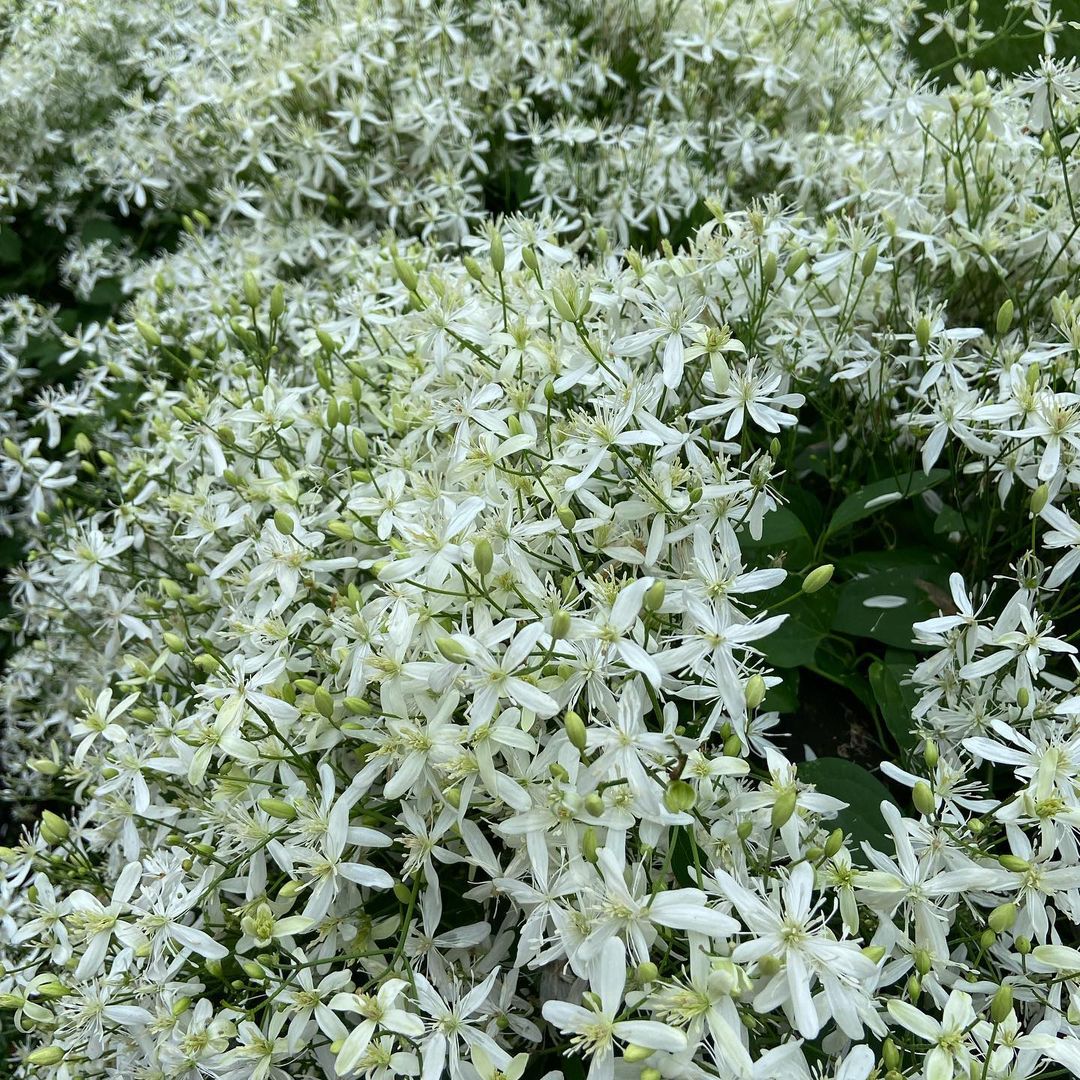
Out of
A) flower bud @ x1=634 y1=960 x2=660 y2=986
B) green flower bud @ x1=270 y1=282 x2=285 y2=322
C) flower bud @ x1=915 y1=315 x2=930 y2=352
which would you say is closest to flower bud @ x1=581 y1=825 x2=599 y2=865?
flower bud @ x1=634 y1=960 x2=660 y2=986

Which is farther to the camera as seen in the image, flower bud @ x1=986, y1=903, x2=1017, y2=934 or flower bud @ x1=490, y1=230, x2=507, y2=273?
flower bud @ x1=490, y1=230, x2=507, y2=273

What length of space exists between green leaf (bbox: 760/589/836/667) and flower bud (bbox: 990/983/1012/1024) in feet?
1.66

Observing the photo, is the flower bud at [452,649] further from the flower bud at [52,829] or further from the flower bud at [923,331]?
the flower bud at [923,331]

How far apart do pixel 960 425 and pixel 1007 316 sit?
20 cm

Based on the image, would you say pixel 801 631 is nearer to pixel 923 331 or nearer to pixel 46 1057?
pixel 923 331

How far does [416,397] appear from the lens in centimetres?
162

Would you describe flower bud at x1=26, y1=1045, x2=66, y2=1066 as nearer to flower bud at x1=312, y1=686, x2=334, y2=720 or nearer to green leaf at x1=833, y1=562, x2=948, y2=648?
flower bud at x1=312, y1=686, x2=334, y2=720

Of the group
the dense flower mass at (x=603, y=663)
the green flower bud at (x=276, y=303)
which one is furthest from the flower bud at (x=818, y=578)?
the green flower bud at (x=276, y=303)

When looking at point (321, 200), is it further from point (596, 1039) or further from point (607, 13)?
point (596, 1039)

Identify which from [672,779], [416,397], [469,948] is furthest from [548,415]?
[469,948]

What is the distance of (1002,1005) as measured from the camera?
986 mm

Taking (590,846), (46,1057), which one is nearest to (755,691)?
(590,846)

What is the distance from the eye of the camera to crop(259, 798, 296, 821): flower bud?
3.92 feet

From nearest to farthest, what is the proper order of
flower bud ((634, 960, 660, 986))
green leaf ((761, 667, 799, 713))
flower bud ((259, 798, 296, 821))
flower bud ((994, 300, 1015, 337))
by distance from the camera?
1. flower bud ((634, 960, 660, 986))
2. flower bud ((259, 798, 296, 821))
3. green leaf ((761, 667, 799, 713))
4. flower bud ((994, 300, 1015, 337))
